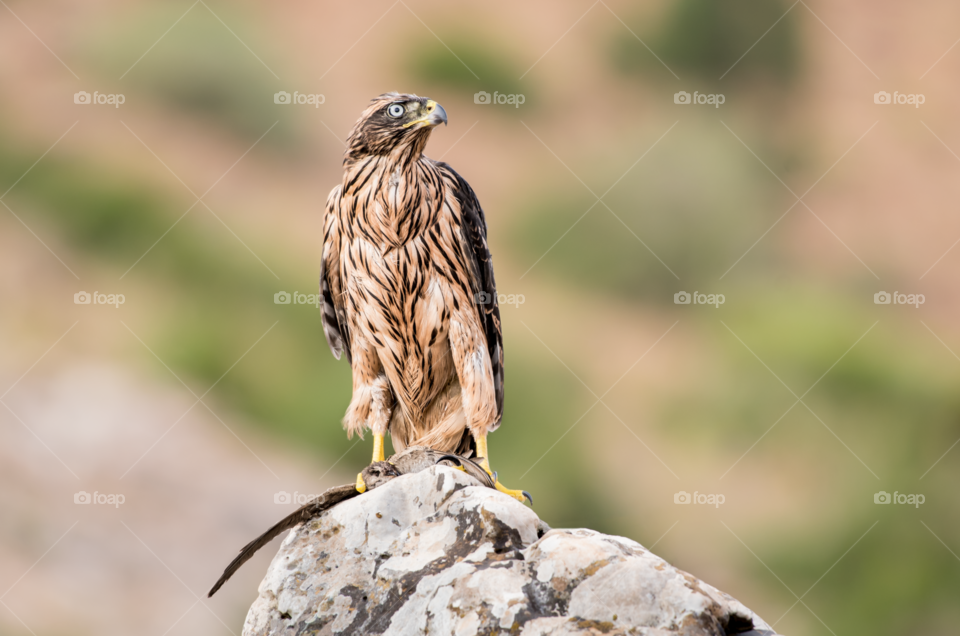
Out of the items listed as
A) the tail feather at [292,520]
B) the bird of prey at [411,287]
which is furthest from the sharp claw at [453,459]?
the tail feather at [292,520]

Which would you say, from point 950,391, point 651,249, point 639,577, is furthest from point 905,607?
point 639,577

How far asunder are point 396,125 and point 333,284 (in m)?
1.10

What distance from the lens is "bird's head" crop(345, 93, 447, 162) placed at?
4.34m

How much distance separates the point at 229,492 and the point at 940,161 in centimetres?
1546

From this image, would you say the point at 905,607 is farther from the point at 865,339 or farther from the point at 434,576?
the point at 434,576

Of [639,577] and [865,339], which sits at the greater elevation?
[865,339]

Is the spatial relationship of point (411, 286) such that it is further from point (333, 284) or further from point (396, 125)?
point (396, 125)

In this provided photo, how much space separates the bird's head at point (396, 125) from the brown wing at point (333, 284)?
16.4 inches

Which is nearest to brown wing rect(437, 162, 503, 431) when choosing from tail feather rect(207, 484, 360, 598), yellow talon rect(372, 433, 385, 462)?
yellow talon rect(372, 433, 385, 462)

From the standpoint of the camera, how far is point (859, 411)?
43.6 feet

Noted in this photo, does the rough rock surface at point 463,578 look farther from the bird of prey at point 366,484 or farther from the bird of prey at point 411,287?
the bird of prey at point 411,287

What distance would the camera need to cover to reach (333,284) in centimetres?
500

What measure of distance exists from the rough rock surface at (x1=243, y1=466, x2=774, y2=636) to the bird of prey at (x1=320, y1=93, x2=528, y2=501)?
31.7 inches

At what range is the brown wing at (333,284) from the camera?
15.6ft
